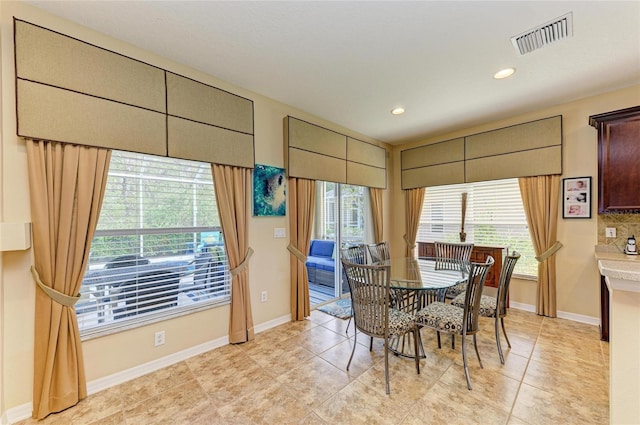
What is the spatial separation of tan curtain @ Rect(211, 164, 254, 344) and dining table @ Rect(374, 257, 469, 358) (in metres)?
1.60

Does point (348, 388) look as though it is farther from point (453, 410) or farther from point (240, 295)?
point (240, 295)

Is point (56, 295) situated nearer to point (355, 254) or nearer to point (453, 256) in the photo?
point (355, 254)

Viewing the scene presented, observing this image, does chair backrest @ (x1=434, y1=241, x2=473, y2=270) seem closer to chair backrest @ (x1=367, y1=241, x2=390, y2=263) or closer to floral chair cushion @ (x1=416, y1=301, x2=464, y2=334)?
chair backrest @ (x1=367, y1=241, x2=390, y2=263)

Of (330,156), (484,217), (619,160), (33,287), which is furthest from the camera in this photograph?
(484,217)

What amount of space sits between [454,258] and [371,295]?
210cm

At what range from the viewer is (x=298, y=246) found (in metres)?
3.44

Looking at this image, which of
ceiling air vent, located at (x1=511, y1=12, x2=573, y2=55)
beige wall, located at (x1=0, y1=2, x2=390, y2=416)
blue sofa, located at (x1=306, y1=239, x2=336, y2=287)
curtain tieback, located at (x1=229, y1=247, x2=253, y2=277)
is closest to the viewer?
beige wall, located at (x1=0, y1=2, x2=390, y2=416)

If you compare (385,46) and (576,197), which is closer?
(385,46)

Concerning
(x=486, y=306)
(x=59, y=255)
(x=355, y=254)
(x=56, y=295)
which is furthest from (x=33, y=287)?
(x=486, y=306)

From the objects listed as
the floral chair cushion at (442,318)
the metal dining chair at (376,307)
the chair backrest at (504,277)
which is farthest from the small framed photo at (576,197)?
the metal dining chair at (376,307)

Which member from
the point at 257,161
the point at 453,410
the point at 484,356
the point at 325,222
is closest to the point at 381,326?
the point at 453,410

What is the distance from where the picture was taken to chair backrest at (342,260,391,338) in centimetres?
206

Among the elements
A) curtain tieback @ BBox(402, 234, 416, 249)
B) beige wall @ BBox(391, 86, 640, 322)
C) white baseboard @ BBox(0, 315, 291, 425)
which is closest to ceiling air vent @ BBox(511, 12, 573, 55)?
beige wall @ BBox(391, 86, 640, 322)

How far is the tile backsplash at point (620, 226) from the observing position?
2.95 metres
